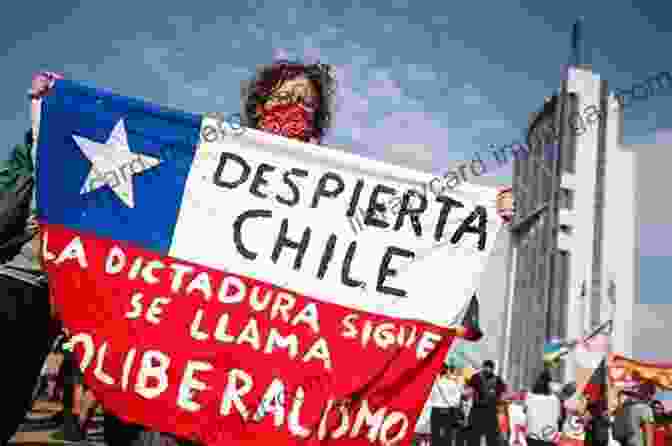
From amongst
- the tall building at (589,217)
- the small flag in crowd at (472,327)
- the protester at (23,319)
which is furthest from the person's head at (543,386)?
the tall building at (589,217)

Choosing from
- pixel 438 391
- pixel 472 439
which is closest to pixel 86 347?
pixel 472 439

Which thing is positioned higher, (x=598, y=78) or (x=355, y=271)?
(x=598, y=78)

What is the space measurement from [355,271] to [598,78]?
32658 mm

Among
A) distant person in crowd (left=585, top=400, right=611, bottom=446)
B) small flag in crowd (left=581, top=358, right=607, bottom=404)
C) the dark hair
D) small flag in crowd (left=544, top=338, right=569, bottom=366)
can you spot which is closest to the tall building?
small flag in crowd (left=544, top=338, right=569, bottom=366)

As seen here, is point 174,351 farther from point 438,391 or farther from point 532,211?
point 532,211

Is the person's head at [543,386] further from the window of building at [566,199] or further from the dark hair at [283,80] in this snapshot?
the window of building at [566,199]

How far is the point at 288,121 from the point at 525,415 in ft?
20.6

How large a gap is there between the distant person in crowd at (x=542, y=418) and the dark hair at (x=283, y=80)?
17.8 ft

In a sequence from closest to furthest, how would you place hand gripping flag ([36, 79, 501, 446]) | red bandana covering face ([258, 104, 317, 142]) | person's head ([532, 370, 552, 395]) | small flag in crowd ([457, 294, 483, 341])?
hand gripping flag ([36, 79, 501, 446]) < red bandana covering face ([258, 104, 317, 142]) < small flag in crowd ([457, 294, 483, 341]) < person's head ([532, 370, 552, 395])

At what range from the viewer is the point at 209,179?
240 cm

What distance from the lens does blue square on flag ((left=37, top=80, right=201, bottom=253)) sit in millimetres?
2307

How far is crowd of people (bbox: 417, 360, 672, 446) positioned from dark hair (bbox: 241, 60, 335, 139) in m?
3.85

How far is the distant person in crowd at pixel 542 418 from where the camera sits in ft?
22.3

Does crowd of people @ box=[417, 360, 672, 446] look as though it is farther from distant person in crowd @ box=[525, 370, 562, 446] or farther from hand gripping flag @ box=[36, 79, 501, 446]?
hand gripping flag @ box=[36, 79, 501, 446]
